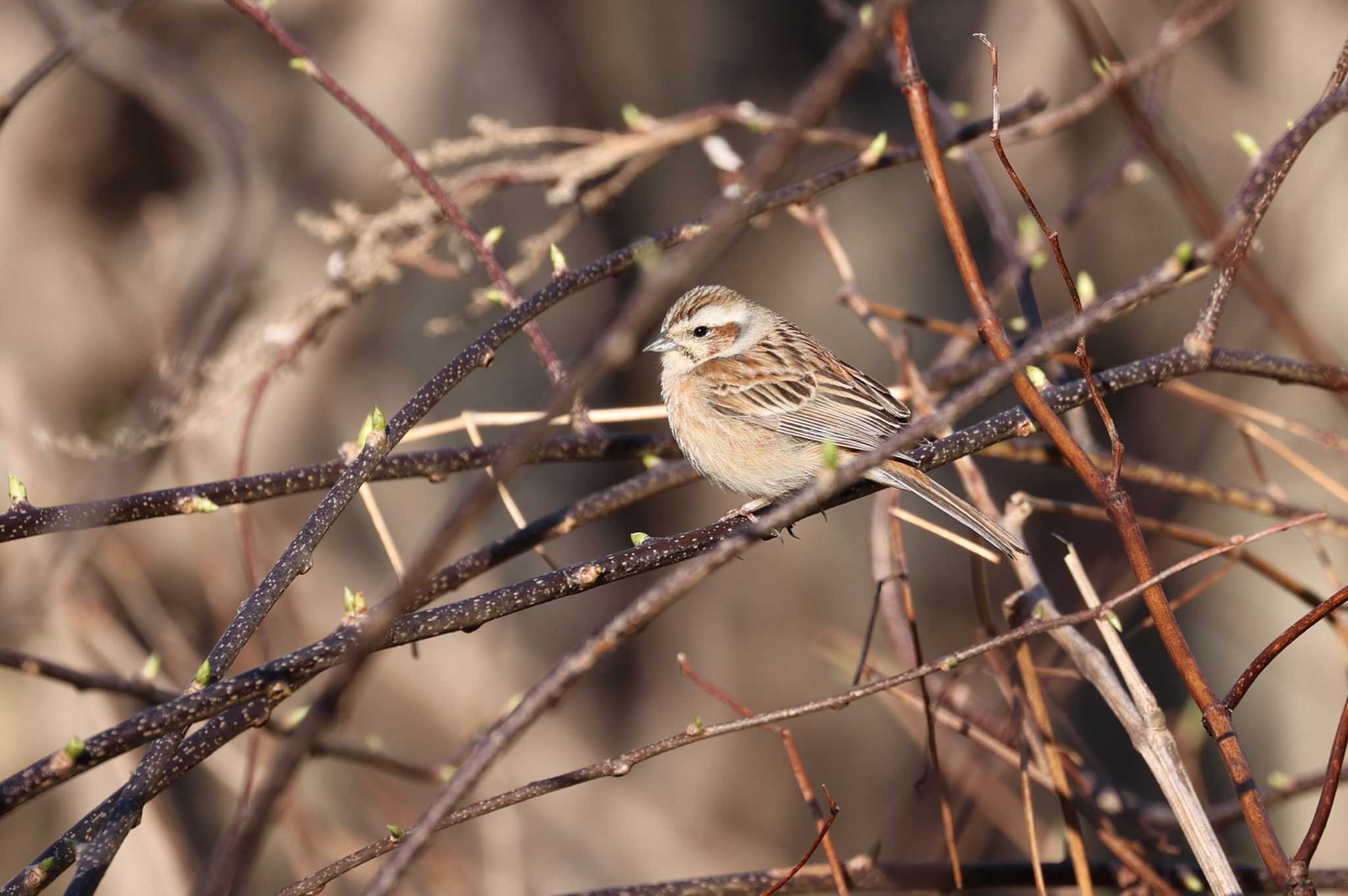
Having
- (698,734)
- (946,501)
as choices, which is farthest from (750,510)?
(698,734)

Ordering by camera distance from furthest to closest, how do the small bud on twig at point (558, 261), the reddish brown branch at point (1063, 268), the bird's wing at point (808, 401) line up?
the bird's wing at point (808, 401) → the small bud on twig at point (558, 261) → the reddish brown branch at point (1063, 268)

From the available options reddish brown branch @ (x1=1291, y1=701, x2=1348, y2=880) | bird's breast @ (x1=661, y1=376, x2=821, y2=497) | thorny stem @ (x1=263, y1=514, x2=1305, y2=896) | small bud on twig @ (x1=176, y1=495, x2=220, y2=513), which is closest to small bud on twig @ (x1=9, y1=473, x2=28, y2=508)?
small bud on twig @ (x1=176, y1=495, x2=220, y2=513)

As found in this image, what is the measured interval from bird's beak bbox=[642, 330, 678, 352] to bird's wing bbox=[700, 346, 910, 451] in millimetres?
153

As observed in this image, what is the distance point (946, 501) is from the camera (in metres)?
3.11

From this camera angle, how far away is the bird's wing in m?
3.71

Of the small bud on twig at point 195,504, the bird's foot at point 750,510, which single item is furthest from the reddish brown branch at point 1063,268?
the small bud on twig at point 195,504

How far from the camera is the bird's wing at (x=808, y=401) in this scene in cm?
371

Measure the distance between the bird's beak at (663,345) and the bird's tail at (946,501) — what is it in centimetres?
113

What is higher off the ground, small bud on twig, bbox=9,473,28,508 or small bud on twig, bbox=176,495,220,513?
small bud on twig, bbox=9,473,28,508

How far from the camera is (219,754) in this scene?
536 cm

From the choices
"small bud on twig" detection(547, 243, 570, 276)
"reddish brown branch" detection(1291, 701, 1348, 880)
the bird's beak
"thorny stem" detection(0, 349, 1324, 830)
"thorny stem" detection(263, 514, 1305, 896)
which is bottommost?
"reddish brown branch" detection(1291, 701, 1348, 880)

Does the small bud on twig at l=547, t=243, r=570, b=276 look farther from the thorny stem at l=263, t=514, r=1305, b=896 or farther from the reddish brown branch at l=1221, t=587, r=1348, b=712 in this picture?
the reddish brown branch at l=1221, t=587, r=1348, b=712

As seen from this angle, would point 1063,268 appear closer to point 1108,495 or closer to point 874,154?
point 1108,495

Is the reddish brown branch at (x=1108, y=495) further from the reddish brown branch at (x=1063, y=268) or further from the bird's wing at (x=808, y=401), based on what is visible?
the bird's wing at (x=808, y=401)
